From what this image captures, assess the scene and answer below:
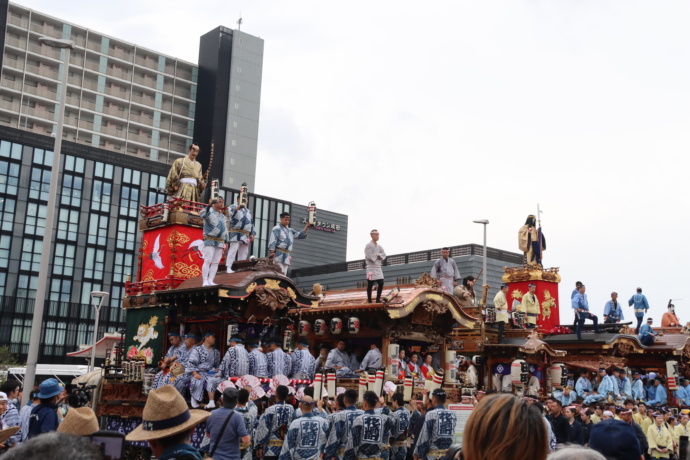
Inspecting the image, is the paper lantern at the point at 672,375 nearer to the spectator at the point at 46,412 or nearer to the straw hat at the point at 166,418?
the spectator at the point at 46,412

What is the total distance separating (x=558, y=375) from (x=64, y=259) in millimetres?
53796

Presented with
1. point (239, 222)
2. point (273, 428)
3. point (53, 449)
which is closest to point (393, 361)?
point (239, 222)

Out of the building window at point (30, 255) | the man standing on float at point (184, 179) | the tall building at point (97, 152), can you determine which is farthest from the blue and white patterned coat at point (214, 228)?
the building window at point (30, 255)

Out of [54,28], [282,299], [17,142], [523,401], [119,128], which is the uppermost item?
[54,28]

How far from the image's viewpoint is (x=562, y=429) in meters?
15.4

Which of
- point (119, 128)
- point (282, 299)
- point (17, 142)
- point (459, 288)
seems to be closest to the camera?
point (282, 299)

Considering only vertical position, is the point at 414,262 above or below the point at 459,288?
above

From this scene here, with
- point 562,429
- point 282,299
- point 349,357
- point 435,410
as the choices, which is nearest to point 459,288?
point 349,357

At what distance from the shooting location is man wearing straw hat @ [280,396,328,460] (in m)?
11.1

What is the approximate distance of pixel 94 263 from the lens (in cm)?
6919

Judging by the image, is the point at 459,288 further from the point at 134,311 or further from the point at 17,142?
the point at 17,142

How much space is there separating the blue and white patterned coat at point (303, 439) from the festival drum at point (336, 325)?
11447 millimetres

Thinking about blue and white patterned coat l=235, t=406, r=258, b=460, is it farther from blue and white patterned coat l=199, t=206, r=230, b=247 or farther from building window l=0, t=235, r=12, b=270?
building window l=0, t=235, r=12, b=270

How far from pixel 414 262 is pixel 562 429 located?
37.9m
